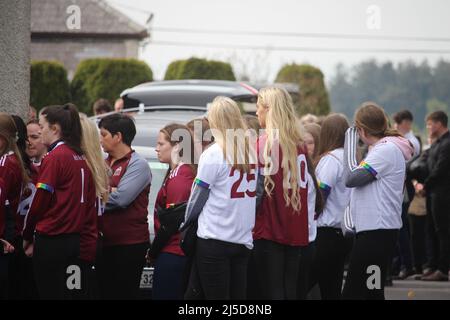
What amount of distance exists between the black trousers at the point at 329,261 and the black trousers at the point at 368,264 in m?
0.76

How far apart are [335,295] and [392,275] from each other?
554cm

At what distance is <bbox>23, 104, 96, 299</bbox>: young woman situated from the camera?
7309 millimetres

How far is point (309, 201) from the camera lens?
8.04m

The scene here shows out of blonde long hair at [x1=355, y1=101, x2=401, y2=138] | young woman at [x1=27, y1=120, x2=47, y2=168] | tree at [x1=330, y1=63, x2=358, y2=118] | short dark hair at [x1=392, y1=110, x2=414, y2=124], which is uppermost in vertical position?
blonde long hair at [x1=355, y1=101, x2=401, y2=138]

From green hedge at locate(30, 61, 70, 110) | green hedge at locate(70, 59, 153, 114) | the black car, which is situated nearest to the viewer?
the black car

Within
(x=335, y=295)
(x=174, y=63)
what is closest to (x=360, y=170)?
(x=335, y=295)

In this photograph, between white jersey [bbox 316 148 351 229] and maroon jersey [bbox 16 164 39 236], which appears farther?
white jersey [bbox 316 148 351 229]

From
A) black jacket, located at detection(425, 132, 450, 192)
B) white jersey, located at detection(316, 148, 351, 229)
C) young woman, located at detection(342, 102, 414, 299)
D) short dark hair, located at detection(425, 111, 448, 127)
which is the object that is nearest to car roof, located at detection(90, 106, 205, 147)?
white jersey, located at detection(316, 148, 351, 229)

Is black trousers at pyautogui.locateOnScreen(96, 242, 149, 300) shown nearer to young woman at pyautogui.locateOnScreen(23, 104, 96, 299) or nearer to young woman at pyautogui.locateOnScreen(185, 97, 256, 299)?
young woman at pyautogui.locateOnScreen(23, 104, 96, 299)

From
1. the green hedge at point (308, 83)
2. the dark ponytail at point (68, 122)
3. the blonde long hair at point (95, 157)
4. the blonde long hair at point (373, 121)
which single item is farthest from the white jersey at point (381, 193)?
the green hedge at point (308, 83)

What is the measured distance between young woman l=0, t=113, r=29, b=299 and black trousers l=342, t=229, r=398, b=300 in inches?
104

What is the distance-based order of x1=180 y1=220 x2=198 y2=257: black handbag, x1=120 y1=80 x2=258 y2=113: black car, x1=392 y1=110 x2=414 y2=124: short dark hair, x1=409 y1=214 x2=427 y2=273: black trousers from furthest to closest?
x1=120 y1=80 x2=258 y2=113: black car
x1=409 y1=214 x2=427 y2=273: black trousers
x1=392 y1=110 x2=414 y2=124: short dark hair
x1=180 y1=220 x2=198 y2=257: black handbag

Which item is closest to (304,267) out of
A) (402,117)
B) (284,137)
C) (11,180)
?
(284,137)

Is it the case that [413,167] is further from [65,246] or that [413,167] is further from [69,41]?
[69,41]
